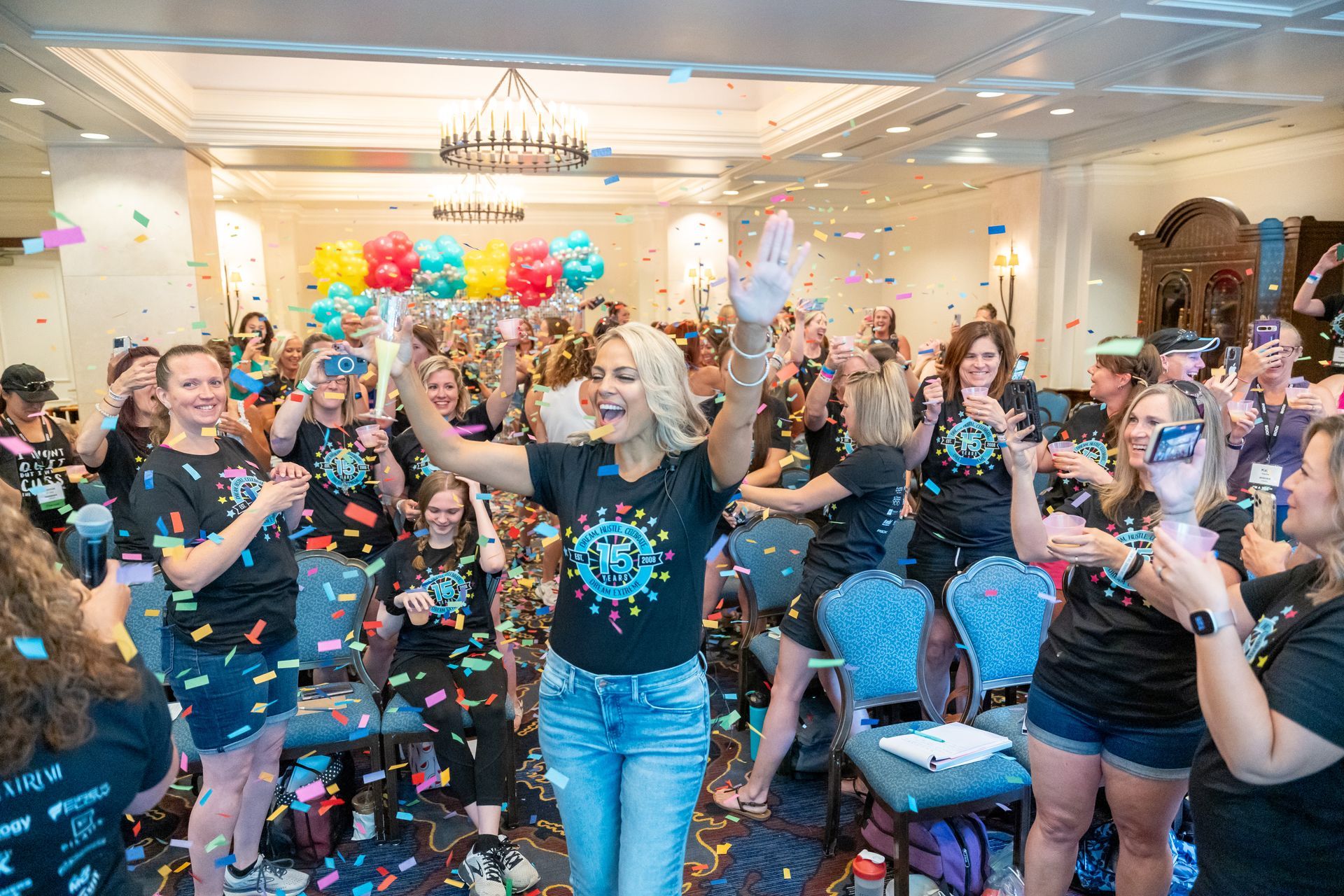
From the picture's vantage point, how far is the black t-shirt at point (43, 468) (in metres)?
4.23

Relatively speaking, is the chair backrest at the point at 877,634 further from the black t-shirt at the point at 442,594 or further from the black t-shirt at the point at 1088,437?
the black t-shirt at the point at 442,594

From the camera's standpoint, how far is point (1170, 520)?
5.19 ft

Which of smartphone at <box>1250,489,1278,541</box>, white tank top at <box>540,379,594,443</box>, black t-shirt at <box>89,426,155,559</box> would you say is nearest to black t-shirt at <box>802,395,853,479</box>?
white tank top at <box>540,379,594,443</box>

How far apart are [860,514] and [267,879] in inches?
95.9

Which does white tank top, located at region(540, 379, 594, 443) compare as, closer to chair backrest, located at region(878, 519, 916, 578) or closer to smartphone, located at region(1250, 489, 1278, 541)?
chair backrest, located at region(878, 519, 916, 578)

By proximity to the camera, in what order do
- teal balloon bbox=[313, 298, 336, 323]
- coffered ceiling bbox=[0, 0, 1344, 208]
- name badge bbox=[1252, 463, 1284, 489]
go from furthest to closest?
teal balloon bbox=[313, 298, 336, 323]
coffered ceiling bbox=[0, 0, 1344, 208]
name badge bbox=[1252, 463, 1284, 489]

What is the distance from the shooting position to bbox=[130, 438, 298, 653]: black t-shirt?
8.15 feet

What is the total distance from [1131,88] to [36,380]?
7336 mm

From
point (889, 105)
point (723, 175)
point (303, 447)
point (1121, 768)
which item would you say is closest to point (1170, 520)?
point (1121, 768)

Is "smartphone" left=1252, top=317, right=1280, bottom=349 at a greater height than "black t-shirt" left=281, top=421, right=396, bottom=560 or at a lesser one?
greater

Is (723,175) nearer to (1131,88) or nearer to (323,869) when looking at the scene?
(1131,88)

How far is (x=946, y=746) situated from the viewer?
A: 2785 mm

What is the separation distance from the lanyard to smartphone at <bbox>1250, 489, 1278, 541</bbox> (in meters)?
2.35

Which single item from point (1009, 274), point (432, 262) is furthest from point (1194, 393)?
point (1009, 274)
